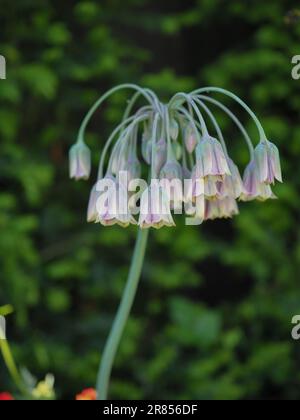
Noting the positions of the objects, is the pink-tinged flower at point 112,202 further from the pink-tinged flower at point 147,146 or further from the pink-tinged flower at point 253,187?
the pink-tinged flower at point 253,187

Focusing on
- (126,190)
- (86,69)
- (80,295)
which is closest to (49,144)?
(86,69)

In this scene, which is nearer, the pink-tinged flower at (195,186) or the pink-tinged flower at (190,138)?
the pink-tinged flower at (195,186)

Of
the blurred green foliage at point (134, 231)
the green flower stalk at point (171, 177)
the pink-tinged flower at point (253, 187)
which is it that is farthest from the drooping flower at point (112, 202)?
the blurred green foliage at point (134, 231)

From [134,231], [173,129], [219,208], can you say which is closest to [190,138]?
[173,129]

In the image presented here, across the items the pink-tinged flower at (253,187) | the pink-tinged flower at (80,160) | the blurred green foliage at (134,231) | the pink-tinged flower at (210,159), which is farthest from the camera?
the blurred green foliage at (134,231)

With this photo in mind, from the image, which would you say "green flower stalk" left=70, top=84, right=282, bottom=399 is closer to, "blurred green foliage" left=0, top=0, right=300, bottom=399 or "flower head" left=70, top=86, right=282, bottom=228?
"flower head" left=70, top=86, right=282, bottom=228

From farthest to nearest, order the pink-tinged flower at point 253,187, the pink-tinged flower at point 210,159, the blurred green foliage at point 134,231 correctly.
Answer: the blurred green foliage at point 134,231, the pink-tinged flower at point 253,187, the pink-tinged flower at point 210,159

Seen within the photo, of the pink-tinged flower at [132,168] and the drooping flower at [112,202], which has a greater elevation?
the pink-tinged flower at [132,168]

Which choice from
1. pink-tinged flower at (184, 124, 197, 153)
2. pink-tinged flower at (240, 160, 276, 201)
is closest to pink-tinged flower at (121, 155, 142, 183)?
pink-tinged flower at (184, 124, 197, 153)
